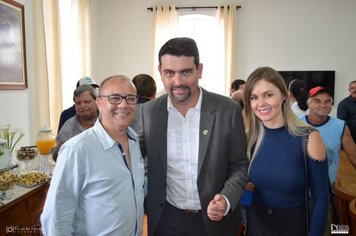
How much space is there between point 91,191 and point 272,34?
243 inches

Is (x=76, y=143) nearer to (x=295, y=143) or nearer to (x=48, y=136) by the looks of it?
(x=295, y=143)

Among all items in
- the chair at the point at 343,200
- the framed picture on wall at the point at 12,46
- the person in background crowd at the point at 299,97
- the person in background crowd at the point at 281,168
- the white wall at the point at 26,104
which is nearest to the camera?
the person in background crowd at the point at 281,168

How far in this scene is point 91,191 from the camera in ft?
4.09

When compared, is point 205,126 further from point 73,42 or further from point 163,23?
point 163,23

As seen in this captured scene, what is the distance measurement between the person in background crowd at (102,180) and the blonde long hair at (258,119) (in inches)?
24.9

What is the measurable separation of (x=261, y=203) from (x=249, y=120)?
46 cm

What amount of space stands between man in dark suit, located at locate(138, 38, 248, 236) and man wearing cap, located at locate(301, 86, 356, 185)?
3.11 feet

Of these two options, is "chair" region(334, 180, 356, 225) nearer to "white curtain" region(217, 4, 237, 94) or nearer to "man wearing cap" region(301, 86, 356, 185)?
"man wearing cap" region(301, 86, 356, 185)

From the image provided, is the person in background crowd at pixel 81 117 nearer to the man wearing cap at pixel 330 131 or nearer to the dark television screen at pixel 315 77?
the man wearing cap at pixel 330 131

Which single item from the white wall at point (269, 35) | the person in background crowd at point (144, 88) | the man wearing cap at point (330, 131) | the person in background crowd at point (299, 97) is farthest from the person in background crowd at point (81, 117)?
the white wall at point (269, 35)

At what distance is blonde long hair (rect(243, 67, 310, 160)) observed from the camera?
1.49m

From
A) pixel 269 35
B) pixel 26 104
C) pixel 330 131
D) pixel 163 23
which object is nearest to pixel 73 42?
pixel 26 104

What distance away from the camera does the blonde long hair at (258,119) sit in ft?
4.87

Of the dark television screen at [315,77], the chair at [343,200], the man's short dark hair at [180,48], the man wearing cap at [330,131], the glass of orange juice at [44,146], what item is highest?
the dark television screen at [315,77]
